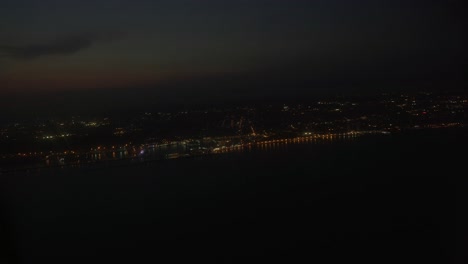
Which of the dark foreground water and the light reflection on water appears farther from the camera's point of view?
the light reflection on water

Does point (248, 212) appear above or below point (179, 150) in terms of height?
above

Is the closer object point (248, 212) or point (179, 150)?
point (248, 212)

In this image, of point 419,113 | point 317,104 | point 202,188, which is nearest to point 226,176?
point 202,188

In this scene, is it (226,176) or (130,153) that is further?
(130,153)

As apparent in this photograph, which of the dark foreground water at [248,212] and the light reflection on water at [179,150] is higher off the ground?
the dark foreground water at [248,212]

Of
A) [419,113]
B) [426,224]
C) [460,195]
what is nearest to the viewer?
[426,224]

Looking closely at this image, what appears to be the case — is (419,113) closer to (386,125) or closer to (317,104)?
(386,125)

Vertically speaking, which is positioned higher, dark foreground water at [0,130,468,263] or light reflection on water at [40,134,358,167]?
dark foreground water at [0,130,468,263]

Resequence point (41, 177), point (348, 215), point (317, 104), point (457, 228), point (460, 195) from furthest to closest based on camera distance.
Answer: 1. point (317, 104)
2. point (41, 177)
3. point (460, 195)
4. point (348, 215)
5. point (457, 228)
